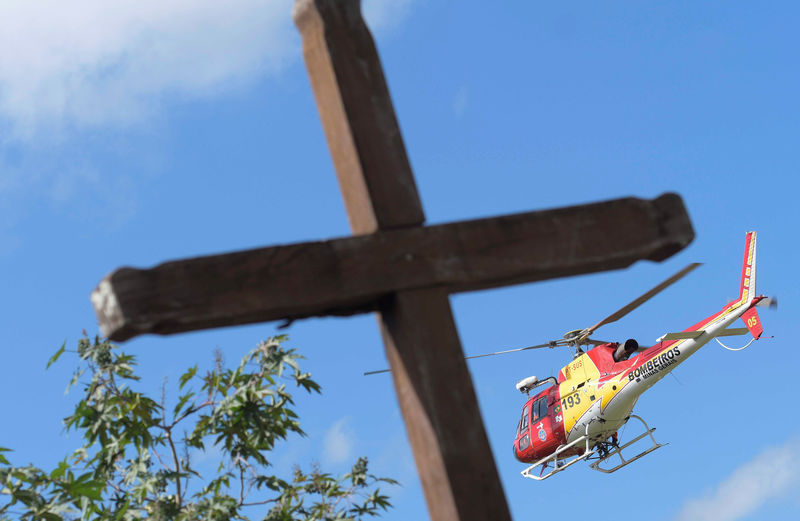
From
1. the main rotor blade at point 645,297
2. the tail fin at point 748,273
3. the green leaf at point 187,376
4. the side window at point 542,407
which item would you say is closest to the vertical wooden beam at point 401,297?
the main rotor blade at point 645,297

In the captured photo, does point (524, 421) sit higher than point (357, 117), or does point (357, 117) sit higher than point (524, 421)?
point (524, 421)

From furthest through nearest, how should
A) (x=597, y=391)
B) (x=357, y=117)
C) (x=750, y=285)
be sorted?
1. (x=750, y=285)
2. (x=597, y=391)
3. (x=357, y=117)

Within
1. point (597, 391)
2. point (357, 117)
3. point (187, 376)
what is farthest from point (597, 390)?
point (357, 117)

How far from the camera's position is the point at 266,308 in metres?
2.12

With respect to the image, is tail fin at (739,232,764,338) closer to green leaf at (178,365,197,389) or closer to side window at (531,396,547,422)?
side window at (531,396,547,422)

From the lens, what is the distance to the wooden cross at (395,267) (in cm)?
209

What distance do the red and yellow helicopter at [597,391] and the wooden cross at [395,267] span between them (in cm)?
1177

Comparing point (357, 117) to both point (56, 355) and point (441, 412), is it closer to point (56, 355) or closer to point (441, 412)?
point (441, 412)

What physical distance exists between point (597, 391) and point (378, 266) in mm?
13455

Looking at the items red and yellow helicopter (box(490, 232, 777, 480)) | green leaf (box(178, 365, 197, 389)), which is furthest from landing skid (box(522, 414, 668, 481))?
green leaf (box(178, 365, 197, 389))

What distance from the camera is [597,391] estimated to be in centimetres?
1512

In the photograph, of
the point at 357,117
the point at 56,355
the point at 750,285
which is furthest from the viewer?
the point at 750,285

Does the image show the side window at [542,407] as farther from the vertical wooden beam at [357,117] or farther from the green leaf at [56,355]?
the vertical wooden beam at [357,117]

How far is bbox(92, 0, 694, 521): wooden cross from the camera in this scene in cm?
209
